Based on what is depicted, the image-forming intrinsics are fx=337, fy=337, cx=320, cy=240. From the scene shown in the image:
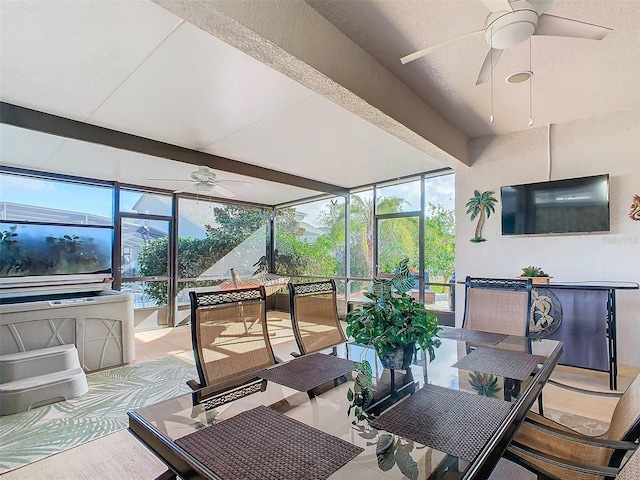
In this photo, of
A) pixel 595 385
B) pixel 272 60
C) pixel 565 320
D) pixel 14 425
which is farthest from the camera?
pixel 565 320

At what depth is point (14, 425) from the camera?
2529 mm

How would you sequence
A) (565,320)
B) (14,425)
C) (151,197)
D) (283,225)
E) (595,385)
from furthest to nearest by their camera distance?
(283,225) → (151,197) → (565,320) → (595,385) → (14,425)

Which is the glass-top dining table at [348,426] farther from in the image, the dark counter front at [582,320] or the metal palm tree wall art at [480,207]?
the metal palm tree wall art at [480,207]

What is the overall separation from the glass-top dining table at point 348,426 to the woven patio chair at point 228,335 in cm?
35

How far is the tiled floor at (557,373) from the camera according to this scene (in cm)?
273

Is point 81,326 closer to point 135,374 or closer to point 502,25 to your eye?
point 135,374

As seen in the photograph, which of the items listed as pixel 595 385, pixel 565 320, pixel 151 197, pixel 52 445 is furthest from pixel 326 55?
pixel 151 197

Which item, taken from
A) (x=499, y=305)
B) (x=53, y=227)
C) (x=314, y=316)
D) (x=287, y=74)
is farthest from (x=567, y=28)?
(x=53, y=227)

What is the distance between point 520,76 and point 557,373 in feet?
9.89

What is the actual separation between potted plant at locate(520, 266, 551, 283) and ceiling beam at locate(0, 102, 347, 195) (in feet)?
12.5

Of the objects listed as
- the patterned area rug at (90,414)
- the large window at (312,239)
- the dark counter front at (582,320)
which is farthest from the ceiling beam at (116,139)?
the dark counter front at (582,320)

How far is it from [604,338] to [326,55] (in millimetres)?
3657

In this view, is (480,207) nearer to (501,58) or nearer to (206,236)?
(501,58)

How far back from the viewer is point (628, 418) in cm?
117
